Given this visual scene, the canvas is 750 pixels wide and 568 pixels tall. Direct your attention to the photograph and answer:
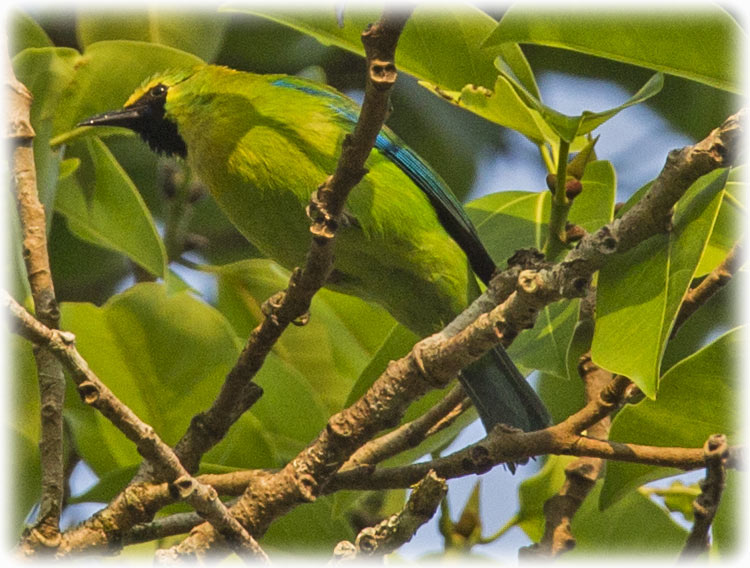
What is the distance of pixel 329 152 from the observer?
123 inches

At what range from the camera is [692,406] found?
7.66ft

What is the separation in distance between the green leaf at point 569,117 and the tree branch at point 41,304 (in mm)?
A: 1130

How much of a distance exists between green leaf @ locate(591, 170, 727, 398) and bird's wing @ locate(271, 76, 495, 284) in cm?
81

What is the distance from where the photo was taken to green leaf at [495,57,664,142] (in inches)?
94.0

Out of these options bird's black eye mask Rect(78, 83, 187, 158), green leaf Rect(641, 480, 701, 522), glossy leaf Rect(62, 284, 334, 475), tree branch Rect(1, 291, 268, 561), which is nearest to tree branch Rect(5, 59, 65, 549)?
tree branch Rect(1, 291, 268, 561)

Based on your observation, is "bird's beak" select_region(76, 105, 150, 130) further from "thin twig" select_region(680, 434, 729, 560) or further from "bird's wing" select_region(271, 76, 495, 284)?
"thin twig" select_region(680, 434, 729, 560)

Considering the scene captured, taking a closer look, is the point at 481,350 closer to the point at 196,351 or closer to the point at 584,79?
the point at 196,351

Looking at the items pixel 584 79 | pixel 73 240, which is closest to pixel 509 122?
pixel 73 240

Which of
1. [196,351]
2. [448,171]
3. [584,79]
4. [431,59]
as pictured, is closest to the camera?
[431,59]

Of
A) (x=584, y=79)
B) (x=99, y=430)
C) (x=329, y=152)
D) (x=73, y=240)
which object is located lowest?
(x=99, y=430)

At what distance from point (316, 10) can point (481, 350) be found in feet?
3.64

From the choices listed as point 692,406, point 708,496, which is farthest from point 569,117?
point 708,496

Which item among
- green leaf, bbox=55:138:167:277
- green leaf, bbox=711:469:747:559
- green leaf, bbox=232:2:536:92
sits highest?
green leaf, bbox=232:2:536:92

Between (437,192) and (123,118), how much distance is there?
41.3 inches
